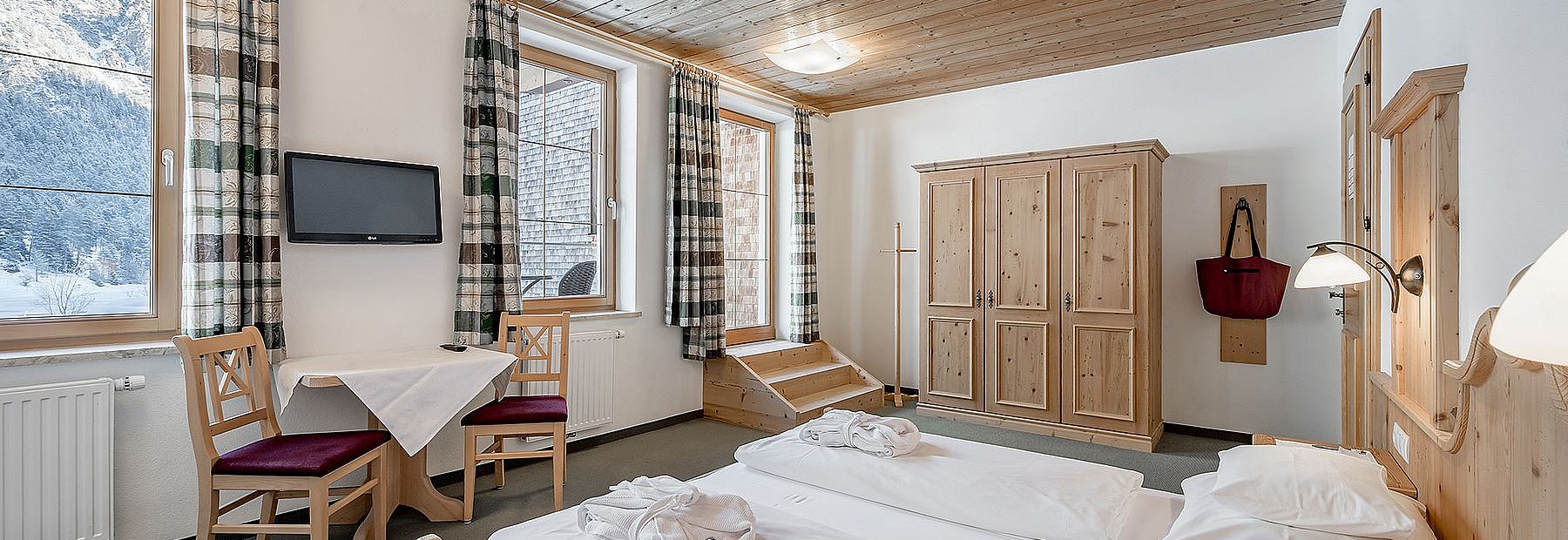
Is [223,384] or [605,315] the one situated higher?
[605,315]

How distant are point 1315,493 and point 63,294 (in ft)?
12.8

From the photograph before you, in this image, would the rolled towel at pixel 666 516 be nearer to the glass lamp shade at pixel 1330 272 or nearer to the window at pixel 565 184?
the glass lamp shade at pixel 1330 272

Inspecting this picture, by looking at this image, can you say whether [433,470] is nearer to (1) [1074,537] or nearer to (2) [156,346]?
(2) [156,346]

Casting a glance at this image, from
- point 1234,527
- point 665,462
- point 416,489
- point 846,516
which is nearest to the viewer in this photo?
point 1234,527

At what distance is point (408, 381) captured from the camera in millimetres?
2785

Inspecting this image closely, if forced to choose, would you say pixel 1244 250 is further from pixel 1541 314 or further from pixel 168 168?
pixel 168 168

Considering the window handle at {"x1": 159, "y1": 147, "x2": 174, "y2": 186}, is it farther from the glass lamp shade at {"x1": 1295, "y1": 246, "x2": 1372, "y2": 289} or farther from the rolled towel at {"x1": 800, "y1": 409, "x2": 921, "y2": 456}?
the glass lamp shade at {"x1": 1295, "y1": 246, "x2": 1372, "y2": 289}

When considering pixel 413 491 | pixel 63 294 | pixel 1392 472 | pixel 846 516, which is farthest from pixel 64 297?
pixel 1392 472

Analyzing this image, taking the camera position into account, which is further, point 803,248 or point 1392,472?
point 803,248

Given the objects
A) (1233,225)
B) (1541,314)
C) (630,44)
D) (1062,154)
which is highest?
(630,44)

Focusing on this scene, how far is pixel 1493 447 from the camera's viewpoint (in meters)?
1.43

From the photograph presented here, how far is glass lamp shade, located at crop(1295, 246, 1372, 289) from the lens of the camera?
215 centimetres

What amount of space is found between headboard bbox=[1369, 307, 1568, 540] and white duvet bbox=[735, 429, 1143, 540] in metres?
0.71

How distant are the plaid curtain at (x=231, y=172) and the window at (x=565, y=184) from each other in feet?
3.71
